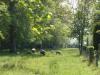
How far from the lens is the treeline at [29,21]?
37.7ft

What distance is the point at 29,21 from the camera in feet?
45.7

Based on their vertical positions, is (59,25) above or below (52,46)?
above

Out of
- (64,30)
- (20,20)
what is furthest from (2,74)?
(64,30)

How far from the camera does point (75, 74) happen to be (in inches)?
751

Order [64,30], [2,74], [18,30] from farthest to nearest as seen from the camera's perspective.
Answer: [64,30] < [18,30] < [2,74]

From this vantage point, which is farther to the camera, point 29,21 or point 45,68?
point 45,68

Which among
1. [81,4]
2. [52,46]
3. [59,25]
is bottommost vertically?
[52,46]

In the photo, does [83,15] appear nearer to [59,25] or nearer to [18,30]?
[18,30]

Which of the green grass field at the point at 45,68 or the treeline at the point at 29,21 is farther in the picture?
the green grass field at the point at 45,68

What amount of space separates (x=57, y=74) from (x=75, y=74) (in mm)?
998

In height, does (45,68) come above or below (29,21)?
below

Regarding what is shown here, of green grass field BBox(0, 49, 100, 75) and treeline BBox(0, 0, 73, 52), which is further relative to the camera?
green grass field BBox(0, 49, 100, 75)

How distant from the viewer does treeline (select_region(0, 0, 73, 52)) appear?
11494mm

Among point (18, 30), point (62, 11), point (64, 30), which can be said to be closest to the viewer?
point (18, 30)
